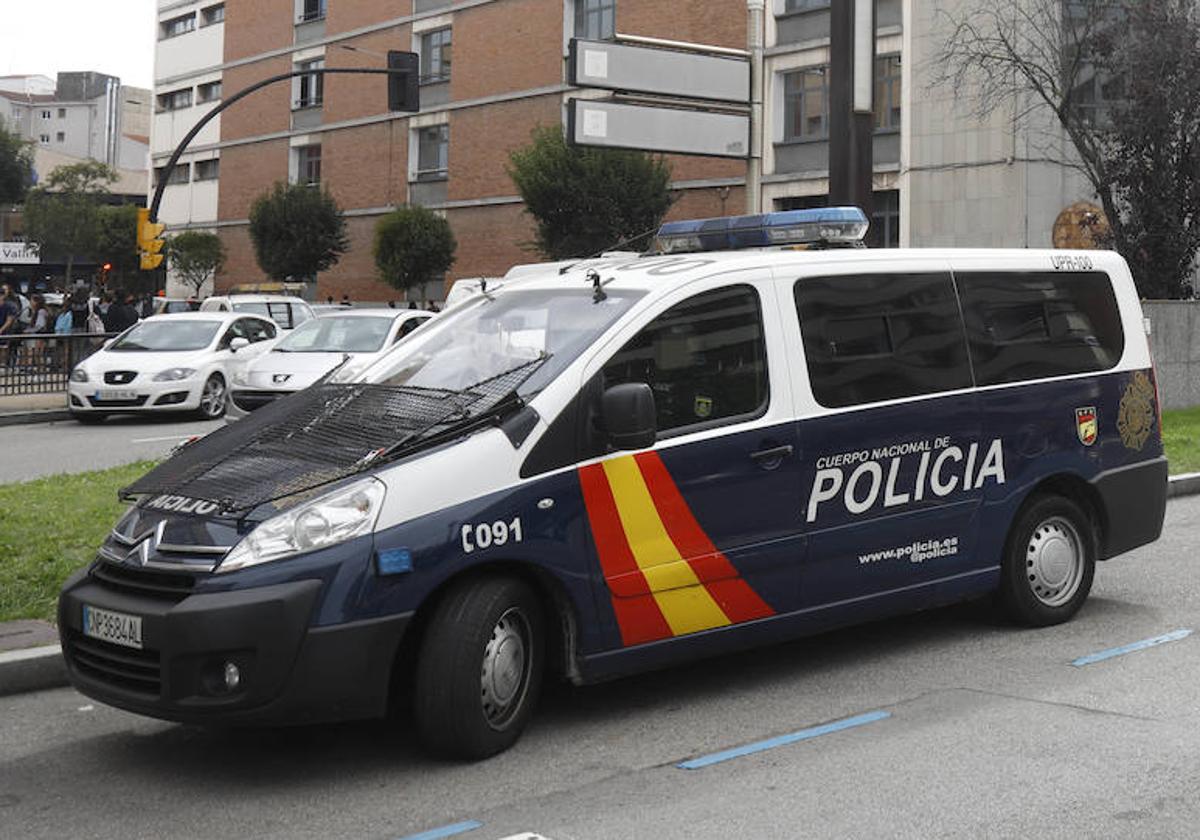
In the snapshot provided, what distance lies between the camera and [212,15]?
6562 centimetres

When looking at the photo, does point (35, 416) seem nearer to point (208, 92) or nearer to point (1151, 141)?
point (1151, 141)

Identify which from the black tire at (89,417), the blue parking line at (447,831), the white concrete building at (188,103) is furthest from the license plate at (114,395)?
the white concrete building at (188,103)

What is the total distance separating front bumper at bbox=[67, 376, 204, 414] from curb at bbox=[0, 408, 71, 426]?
101 centimetres

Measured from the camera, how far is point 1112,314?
7918 mm

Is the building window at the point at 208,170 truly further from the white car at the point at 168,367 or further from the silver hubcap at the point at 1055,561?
the silver hubcap at the point at 1055,561

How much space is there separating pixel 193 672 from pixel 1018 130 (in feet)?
102

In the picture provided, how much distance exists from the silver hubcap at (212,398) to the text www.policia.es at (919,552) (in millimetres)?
15668

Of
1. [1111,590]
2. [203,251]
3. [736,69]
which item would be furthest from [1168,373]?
[203,251]

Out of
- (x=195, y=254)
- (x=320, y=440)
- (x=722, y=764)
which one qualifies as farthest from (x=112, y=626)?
(x=195, y=254)

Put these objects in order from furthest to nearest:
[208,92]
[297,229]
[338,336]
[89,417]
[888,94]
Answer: [208,92]
[297,229]
[888,94]
[89,417]
[338,336]

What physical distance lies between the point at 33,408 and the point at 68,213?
54063mm

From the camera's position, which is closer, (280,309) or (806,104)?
(280,309)

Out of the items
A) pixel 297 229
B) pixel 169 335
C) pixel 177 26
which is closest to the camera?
pixel 169 335

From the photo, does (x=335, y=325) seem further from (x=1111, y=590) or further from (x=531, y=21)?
(x=531, y=21)
